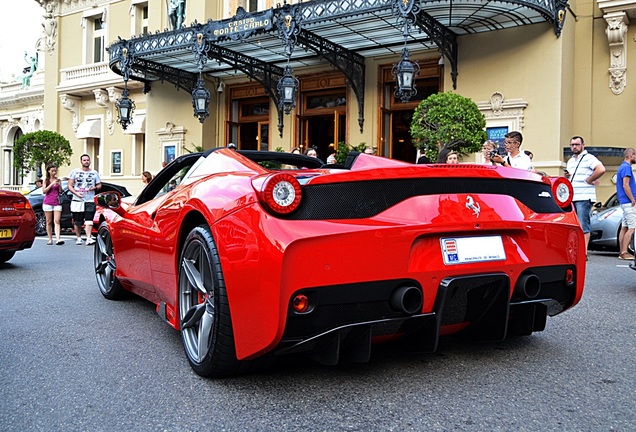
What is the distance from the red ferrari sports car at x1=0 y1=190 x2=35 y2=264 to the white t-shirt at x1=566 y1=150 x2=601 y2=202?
25.2 feet

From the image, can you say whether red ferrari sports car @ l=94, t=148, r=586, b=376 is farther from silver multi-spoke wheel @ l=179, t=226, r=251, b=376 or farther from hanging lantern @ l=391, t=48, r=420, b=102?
hanging lantern @ l=391, t=48, r=420, b=102

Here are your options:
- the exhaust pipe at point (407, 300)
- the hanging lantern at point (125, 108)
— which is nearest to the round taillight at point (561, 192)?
the exhaust pipe at point (407, 300)

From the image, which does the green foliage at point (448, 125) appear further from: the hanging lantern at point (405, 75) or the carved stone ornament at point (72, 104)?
the carved stone ornament at point (72, 104)

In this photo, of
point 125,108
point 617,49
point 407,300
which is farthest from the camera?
point 125,108

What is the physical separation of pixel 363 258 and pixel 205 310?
3.02 feet

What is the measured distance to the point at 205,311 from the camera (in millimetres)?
2900

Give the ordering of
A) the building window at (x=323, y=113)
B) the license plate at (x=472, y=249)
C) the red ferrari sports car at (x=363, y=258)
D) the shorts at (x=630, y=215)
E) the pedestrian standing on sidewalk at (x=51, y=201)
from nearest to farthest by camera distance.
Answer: the red ferrari sports car at (x=363, y=258) → the license plate at (x=472, y=249) → the shorts at (x=630, y=215) → the pedestrian standing on sidewalk at (x=51, y=201) → the building window at (x=323, y=113)

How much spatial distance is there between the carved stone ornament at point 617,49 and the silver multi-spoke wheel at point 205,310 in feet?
46.0

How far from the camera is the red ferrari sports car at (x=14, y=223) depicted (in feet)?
25.0

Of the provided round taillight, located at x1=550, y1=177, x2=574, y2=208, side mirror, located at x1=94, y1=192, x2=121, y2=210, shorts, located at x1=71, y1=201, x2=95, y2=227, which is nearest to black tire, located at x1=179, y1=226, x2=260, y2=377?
side mirror, located at x1=94, y1=192, x2=121, y2=210

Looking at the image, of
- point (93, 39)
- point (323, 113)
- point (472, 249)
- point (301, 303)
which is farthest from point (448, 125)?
point (93, 39)

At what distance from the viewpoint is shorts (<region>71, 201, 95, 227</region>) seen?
37.8 ft

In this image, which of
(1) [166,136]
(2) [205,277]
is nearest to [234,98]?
(1) [166,136]

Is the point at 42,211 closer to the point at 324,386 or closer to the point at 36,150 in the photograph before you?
the point at 36,150
